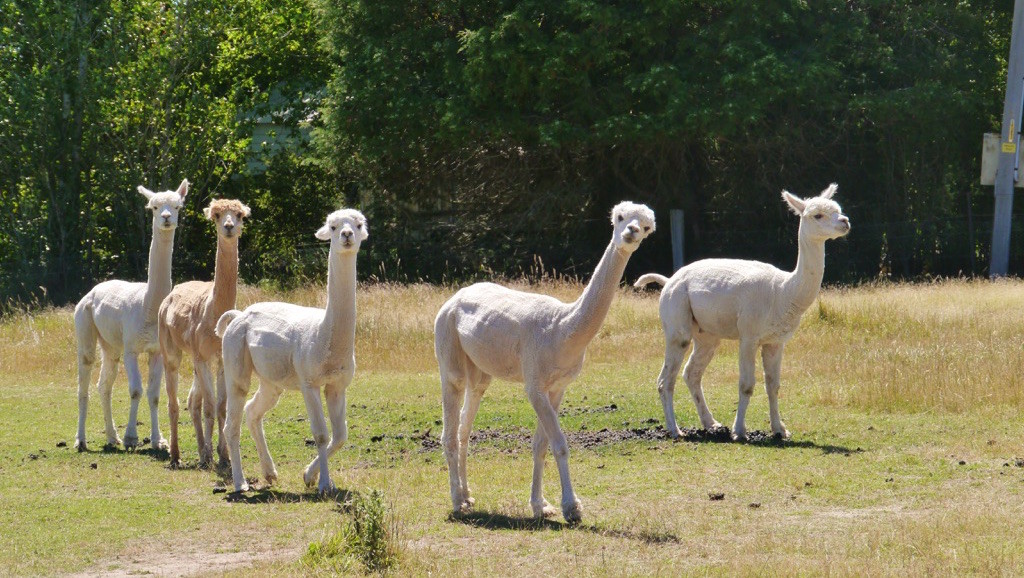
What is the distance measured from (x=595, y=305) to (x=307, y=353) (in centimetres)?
225

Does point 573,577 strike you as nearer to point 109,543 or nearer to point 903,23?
point 109,543

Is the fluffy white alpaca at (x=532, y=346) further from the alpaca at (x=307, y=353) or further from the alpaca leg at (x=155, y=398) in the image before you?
the alpaca leg at (x=155, y=398)

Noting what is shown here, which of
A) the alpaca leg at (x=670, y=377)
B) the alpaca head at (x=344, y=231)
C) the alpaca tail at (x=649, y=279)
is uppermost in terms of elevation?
the alpaca head at (x=344, y=231)

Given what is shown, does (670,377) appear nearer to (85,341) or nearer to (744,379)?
(744,379)

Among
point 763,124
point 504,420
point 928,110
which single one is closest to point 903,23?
point 928,110

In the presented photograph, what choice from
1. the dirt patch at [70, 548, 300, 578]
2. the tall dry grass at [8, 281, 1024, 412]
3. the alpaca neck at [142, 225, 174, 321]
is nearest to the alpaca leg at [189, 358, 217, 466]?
the alpaca neck at [142, 225, 174, 321]

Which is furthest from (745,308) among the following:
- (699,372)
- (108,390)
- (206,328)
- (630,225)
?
(108,390)

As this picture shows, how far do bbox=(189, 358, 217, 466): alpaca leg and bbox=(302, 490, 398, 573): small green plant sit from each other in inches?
148

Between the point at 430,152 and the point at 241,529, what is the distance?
68.6 ft

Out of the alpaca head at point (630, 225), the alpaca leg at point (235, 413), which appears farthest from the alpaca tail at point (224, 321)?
the alpaca head at point (630, 225)

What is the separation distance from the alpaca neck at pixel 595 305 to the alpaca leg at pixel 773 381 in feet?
13.5

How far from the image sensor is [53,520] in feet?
30.5

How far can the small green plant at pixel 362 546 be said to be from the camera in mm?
7465

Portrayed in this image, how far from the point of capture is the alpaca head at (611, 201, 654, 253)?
8.34 metres
